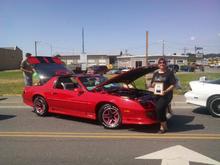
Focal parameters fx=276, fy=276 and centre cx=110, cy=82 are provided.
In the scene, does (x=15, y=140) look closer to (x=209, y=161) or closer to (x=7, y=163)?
(x=7, y=163)

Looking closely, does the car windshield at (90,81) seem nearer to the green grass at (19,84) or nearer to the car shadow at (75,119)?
the car shadow at (75,119)

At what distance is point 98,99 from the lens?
6.70m

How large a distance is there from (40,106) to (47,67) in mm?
4383

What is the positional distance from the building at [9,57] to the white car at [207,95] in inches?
3205

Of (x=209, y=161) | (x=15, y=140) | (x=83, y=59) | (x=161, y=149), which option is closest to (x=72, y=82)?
(x=15, y=140)

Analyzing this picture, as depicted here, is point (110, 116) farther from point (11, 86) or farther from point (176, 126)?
point (11, 86)

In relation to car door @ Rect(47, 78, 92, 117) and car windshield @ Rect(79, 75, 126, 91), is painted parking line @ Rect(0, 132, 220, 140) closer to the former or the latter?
car door @ Rect(47, 78, 92, 117)

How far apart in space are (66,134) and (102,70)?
38.8 m

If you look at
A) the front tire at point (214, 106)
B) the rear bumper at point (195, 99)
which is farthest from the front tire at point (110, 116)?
the front tire at point (214, 106)

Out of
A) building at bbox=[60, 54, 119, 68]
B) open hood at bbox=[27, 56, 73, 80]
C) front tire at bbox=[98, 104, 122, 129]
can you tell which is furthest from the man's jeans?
building at bbox=[60, 54, 119, 68]

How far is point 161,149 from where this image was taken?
16.6ft

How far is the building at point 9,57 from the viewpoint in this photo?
275 ft

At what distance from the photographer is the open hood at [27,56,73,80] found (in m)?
11.9

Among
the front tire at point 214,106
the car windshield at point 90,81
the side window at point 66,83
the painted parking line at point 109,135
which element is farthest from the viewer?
the front tire at point 214,106
